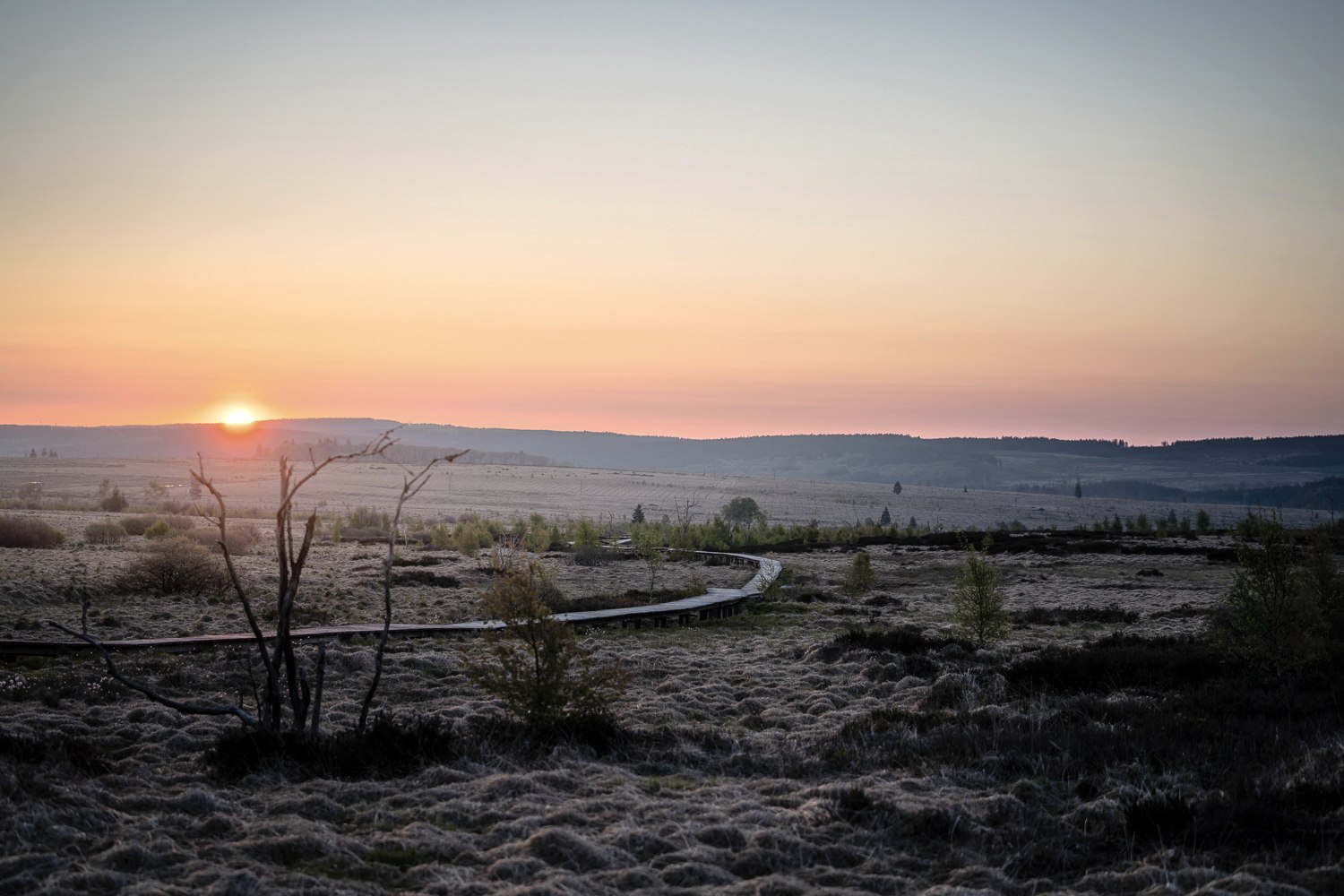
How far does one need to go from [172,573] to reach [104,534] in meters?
27.5

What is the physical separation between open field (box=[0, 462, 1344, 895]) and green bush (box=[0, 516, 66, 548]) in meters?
35.6

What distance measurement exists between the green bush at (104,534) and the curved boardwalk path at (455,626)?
3612 cm

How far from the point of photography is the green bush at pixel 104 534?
55.1m

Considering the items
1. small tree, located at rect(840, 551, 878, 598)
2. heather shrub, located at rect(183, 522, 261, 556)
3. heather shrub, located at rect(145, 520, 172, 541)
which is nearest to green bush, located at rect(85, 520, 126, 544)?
heather shrub, located at rect(145, 520, 172, 541)

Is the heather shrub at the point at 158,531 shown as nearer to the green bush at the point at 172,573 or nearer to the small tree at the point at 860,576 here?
the green bush at the point at 172,573

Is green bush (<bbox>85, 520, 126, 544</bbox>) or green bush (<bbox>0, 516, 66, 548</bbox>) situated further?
green bush (<bbox>85, 520, 126, 544</bbox>)

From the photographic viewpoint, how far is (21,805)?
28.8 ft

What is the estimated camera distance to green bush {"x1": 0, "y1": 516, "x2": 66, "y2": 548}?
48.4 metres

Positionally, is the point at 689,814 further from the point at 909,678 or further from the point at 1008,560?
the point at 1008,560

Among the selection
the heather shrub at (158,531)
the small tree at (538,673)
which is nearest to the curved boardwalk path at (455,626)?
the small tree at (538,673)

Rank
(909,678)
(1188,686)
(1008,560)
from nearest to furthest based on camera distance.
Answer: (1188,686) < (909,678) < (1008,560)

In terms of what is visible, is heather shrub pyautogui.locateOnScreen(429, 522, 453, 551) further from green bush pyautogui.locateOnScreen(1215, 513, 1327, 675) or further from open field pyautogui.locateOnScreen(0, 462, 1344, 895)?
green bush pyautogui.locateOnScreen(1215, 513, 1327, 675)

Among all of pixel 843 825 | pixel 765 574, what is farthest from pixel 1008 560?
pixel 843 825

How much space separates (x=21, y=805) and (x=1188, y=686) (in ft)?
56.8
